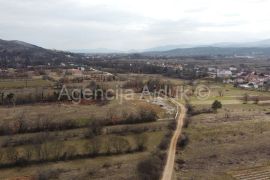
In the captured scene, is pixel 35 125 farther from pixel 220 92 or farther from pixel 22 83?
pixel 220 92

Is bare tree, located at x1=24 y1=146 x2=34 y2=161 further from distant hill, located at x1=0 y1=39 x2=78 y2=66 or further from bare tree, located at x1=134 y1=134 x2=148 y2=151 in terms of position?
distant hill, located at x1=0 y1=39 x2=78 y2=66

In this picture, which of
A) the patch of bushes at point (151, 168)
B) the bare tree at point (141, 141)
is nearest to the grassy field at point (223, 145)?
the patch of bushes at point (151, 168)

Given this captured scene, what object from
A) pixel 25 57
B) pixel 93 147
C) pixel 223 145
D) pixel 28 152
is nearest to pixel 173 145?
pixel 223 145

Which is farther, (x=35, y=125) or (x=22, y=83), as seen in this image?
(x=22, y=83)

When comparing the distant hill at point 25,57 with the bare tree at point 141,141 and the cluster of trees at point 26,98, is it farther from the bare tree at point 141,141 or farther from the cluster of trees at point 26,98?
the bare tree at point 141,141

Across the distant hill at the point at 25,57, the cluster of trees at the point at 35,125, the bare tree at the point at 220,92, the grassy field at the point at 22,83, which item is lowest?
the cluster of trees at the point at 35,125

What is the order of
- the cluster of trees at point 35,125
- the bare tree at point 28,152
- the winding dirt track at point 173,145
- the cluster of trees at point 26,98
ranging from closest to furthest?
the winding dirt track at point 173,145 → the bare tree at point 28,152 → the cluster of trees at point 35,125 → the cluster of trees at point 26,98

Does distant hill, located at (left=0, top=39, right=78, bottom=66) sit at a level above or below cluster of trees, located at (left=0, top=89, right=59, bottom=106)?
above

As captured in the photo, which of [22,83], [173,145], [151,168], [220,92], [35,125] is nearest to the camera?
[151,168]

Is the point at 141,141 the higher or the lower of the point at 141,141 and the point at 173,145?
the higher

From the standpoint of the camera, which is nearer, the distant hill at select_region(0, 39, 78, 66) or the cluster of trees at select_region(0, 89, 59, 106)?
the cluster of trees at select_region(0, 89, 59, 106)

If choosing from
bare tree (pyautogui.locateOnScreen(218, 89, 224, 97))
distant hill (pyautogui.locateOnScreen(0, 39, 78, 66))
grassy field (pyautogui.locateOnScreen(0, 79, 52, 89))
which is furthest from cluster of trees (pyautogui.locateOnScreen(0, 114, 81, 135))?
distant hill (pyautogui.locateOnScreen(0, 39, 78, 66))

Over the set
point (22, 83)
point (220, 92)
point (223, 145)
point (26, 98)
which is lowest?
point (223, 145)
